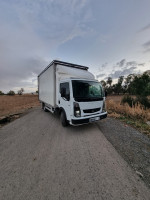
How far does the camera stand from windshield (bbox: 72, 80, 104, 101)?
3.95m

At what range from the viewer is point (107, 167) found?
86.4 inches

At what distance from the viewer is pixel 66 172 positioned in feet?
6.80

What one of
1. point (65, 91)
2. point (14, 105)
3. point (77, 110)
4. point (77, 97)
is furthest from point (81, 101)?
point (14, 105)

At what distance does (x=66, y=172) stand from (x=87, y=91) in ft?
10.0

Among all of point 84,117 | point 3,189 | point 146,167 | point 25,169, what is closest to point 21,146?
point 25,169

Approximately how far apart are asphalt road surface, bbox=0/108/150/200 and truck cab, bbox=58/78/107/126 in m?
0.90

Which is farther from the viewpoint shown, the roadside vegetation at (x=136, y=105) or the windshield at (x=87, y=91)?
the roadside vegetation at (x=136, y=105)

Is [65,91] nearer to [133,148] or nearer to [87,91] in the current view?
[87,91]

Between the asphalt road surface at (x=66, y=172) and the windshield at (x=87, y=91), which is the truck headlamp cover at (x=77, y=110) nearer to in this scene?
the windshield at (x=87, y=91)

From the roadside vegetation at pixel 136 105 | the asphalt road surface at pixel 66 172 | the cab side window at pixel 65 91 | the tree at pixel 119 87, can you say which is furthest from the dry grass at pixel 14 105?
the tree at pixel 119 87

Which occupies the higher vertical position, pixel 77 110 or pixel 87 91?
pixel 87 91

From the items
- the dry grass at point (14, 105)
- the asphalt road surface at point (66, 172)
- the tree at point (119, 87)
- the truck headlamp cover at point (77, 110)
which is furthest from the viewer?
the tree at point (119, 87)

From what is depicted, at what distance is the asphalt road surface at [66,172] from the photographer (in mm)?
1627

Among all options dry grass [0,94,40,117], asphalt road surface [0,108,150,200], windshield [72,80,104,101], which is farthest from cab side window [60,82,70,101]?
dry grass [0,94,40,117]
